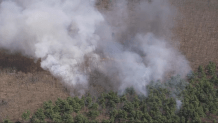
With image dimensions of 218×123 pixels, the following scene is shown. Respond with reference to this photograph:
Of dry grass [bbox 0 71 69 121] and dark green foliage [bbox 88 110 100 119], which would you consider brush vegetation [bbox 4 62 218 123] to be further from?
dry grass [bbox 0 71 69 121]

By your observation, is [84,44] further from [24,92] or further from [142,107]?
[142,107]

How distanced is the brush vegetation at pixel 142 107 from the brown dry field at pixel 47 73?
119cm

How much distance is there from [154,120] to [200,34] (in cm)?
1160

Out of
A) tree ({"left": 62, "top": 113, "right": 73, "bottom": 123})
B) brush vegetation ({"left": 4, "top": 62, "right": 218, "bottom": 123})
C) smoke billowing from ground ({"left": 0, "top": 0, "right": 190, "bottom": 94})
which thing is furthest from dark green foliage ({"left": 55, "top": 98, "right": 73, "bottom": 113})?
smoke billowing from ground ({"left": 0, "top": 0, "right": 190, "bottom": 94})

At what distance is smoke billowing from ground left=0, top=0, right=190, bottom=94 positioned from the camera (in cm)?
1791

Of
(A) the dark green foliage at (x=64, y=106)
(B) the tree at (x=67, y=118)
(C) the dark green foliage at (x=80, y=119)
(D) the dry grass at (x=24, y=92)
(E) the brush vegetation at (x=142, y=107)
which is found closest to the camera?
(B) the tree at (x=67, y=118)

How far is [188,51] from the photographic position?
2134cm

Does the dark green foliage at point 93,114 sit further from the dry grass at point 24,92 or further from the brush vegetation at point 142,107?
the dry grass at point 24,92

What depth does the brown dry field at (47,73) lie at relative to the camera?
1605 centimetres

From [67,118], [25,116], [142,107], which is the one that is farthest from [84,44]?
[25,116]

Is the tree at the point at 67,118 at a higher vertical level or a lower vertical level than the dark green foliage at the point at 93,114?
lower

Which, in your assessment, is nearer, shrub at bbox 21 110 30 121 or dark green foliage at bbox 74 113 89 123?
shrub at bbox 21 110 30 121

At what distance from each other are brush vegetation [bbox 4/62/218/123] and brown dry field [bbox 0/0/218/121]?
3.92ft

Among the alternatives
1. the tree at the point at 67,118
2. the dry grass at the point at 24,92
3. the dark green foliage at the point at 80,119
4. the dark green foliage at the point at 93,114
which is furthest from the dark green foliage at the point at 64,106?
the dark green foliage at the point at 93,114
